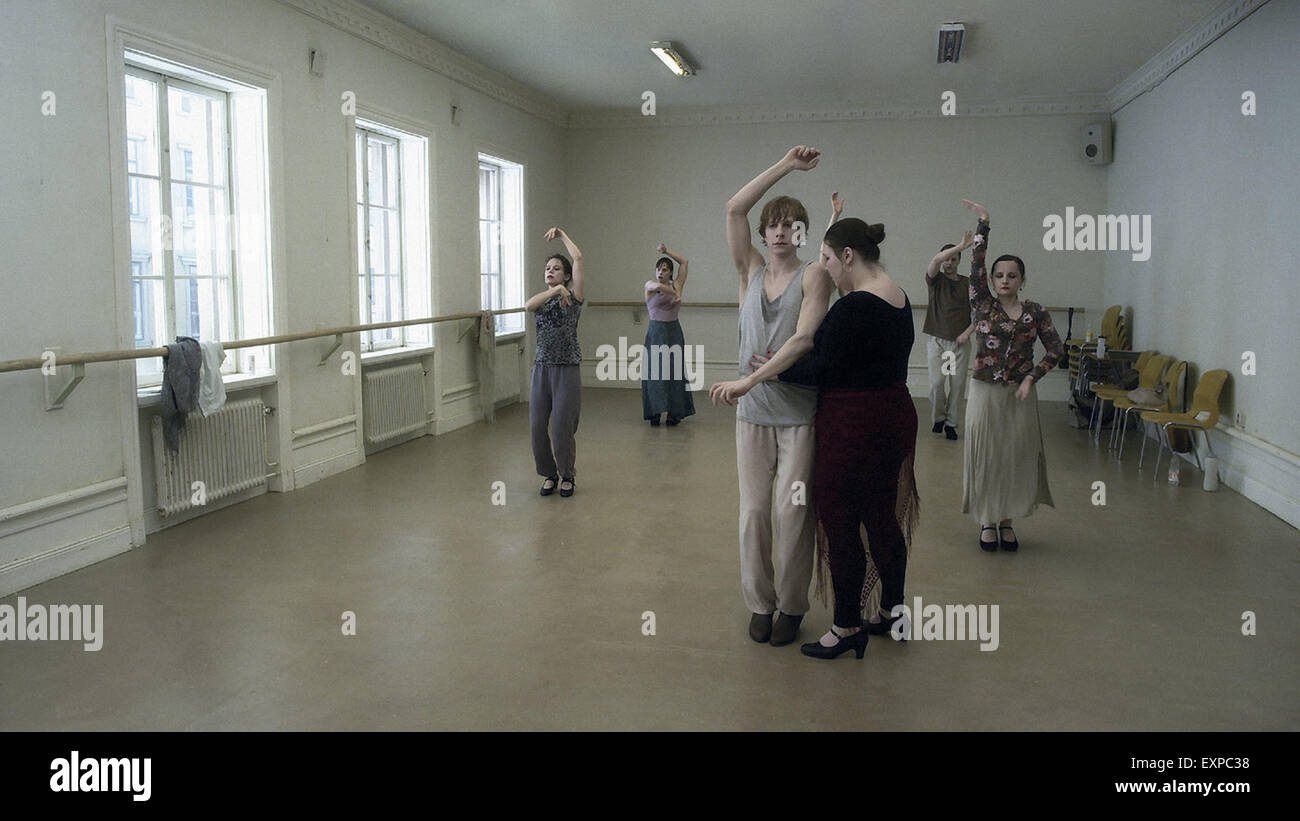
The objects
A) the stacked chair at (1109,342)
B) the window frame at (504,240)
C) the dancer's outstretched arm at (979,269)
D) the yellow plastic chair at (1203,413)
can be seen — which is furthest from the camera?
the window frame at (504,240)

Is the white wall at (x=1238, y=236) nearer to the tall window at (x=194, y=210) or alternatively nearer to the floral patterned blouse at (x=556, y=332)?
the floral patterned blouse at (x=556, y=332)

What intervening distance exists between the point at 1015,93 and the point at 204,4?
27.6 feet

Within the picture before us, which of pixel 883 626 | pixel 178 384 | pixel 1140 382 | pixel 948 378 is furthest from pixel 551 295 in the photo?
pixel 1140 382

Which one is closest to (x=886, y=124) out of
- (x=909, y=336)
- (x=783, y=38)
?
(x=783, y=38)

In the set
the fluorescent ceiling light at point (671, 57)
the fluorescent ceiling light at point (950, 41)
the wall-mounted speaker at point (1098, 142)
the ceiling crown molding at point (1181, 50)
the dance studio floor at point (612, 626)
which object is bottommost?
the dance studio floor at point (612, 626)

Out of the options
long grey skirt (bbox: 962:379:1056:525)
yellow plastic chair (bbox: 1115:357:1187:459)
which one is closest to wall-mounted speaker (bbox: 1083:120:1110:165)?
yellow plastic chair (bbox: 1115:357:1187:459)

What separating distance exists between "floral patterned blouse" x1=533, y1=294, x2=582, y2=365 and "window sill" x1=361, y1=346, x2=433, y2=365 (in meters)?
2.08

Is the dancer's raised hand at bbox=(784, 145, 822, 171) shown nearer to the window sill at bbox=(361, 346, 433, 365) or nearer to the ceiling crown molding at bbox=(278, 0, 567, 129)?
the ceiling crown molding at bbox=(278, 0, 567, 129)

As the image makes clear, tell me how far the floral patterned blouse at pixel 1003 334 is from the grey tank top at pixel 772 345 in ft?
5.43

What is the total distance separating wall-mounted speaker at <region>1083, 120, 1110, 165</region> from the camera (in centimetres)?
1056

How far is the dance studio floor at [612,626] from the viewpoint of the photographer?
10.3 feet

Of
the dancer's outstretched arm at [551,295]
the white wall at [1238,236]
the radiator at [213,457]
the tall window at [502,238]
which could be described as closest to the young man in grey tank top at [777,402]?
the dancer's outstretched arm at [551,295]

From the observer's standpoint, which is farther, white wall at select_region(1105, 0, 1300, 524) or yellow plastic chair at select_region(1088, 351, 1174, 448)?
yellow plastic chair at select_region(1088, 351, 1174, 448)
